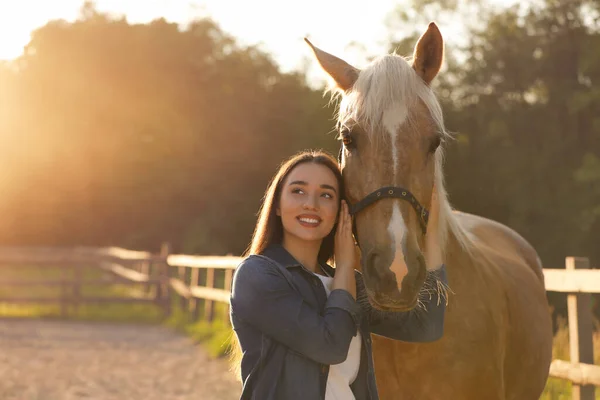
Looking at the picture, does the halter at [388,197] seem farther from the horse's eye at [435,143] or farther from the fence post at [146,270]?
the fence post at [146,270]

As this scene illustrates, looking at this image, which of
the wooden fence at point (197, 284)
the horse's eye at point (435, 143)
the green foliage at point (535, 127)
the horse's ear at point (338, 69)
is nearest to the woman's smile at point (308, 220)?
the horse's eye at point (435, 143)

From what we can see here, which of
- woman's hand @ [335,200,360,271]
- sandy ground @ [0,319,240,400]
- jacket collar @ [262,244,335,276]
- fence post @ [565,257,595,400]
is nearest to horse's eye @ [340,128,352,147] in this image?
woman's hand @ [335,200,360,271]

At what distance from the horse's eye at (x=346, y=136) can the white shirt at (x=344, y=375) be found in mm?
571

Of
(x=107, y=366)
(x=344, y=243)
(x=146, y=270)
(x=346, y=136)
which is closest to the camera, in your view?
(x=344, y=243)

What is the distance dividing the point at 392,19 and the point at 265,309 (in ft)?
89.4

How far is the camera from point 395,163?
278cm

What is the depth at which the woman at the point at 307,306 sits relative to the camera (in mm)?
2414

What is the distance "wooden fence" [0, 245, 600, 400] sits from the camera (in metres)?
5.18

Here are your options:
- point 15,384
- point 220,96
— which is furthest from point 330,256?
point 220,96

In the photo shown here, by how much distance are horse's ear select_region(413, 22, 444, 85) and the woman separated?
0.65 metres

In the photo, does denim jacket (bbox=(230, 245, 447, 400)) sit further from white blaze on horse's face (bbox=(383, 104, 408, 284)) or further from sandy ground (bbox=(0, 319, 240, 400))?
sandy ground (bbox=(0, 319, 240, 400))

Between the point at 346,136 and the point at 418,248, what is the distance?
0.59m

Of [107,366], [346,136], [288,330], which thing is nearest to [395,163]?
[346,136]

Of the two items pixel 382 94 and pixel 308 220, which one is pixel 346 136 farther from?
Answer: pixel 308 220
